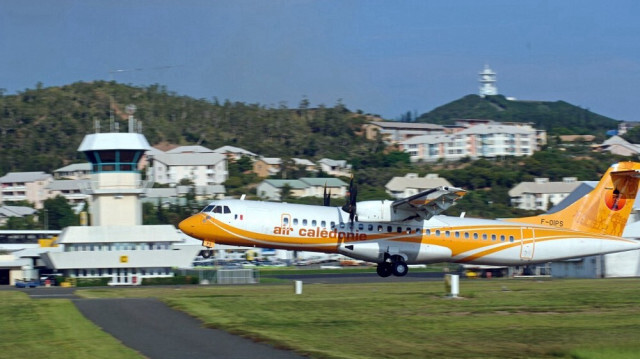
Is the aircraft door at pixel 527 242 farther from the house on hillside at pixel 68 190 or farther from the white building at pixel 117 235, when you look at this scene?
the house on hillside at pixel 68 190

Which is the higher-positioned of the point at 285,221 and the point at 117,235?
the point at 285,221

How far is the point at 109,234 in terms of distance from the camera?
63.3 metres

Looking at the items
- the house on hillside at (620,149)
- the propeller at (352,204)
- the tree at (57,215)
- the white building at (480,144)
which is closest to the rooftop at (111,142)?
the propeller at (352,204)

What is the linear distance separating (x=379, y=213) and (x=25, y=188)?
397 ft

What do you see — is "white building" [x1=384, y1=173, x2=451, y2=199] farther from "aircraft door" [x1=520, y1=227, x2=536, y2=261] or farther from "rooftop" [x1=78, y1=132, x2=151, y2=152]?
"aircraft door" [x1=520, y1=227, x2=536, y2=261]

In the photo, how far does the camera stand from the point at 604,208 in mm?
37656

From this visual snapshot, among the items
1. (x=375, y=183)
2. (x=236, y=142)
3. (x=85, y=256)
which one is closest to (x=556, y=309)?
(x=85, y=256)

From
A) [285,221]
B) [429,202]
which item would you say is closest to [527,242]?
[429,202]

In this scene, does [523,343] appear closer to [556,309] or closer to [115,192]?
[556,309]

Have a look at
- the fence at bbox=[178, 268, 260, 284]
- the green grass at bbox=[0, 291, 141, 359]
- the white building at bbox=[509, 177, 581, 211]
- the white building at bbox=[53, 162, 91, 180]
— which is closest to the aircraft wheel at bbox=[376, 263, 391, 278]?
the green grass at bbox=[0, 291, 141, 359]

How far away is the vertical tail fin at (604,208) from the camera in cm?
3766

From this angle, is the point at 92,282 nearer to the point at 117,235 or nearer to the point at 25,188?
the point at 117,235

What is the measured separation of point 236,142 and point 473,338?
177820 mm

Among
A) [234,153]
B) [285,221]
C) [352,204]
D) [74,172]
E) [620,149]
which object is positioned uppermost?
[620,149]
